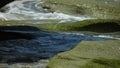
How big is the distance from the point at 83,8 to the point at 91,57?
19.2 meters

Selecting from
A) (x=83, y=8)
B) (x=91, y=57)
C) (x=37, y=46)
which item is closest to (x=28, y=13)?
(x=83, y=8)

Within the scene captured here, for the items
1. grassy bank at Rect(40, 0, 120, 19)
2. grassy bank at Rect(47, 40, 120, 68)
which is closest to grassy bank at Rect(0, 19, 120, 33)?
grassy bank at Rect(40, 0, 120, 19)

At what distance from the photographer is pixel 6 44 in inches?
583

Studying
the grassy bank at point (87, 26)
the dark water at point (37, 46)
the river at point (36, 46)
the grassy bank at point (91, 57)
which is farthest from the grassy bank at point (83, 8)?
the grassy bank at point (91, 57)

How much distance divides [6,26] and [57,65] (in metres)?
12.9

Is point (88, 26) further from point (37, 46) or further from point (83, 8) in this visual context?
point (83, 8)

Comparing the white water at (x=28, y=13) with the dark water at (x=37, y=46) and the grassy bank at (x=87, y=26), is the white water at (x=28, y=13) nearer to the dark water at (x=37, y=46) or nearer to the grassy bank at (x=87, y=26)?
the grassy bank at (x=87, y=26)

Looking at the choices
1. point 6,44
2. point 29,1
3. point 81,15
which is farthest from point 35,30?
point 29,1

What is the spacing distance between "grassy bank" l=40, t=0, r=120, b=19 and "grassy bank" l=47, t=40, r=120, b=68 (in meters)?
16.9

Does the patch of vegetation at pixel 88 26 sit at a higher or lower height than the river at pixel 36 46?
lower

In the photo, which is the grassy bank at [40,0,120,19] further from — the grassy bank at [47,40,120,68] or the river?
the grassy bank at [47,40,120,68]

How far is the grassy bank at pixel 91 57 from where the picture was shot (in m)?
7.48

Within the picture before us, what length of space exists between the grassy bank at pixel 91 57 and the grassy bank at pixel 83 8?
16.9m

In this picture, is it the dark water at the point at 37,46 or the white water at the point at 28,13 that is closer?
the dark water at the point at 37,46
